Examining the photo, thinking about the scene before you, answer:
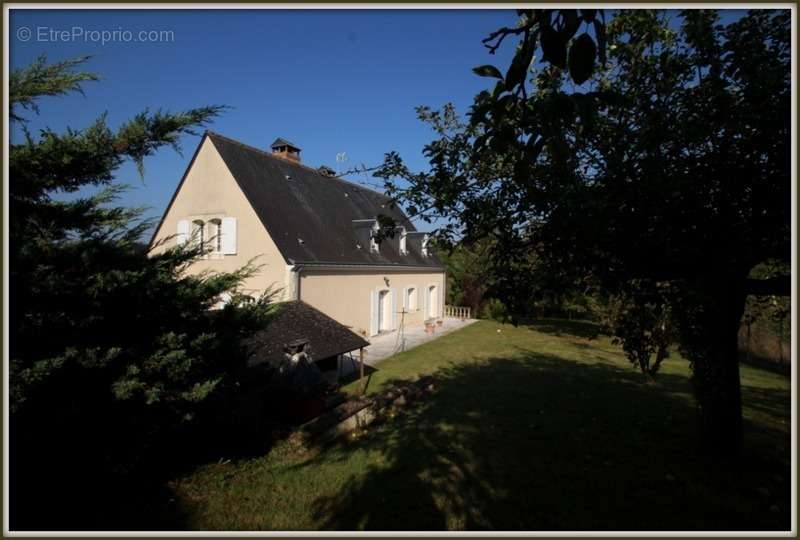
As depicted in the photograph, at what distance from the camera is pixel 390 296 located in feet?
68.9

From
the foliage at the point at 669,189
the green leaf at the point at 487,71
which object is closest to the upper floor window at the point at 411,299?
the foliage at the point at 669,189

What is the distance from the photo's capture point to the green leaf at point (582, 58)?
68.6 inches

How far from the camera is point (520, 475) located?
17.3ft

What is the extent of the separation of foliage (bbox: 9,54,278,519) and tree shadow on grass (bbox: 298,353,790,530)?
93.5 inches

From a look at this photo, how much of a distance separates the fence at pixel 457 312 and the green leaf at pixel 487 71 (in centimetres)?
2715

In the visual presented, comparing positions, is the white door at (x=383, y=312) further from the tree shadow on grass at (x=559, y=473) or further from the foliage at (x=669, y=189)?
the foliage at (x=669, y=189)

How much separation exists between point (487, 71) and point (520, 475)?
5061 millimetres

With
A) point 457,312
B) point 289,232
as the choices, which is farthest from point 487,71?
point 457,312

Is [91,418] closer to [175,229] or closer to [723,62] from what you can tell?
[723,62]

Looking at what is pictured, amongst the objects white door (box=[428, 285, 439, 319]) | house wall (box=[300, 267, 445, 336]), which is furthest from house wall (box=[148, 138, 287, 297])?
white door (box=[428, 285, 439, 319])

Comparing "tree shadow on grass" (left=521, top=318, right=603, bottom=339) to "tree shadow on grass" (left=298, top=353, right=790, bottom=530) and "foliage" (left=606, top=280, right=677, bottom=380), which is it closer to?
"tree shadow on grass" (left=298, top=353, right=790, bottom=530)

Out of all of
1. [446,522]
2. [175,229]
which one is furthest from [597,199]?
[175,229]

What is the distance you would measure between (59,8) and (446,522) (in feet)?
20.3

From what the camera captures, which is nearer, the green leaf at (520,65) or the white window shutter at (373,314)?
the green leaf at (520,65)
